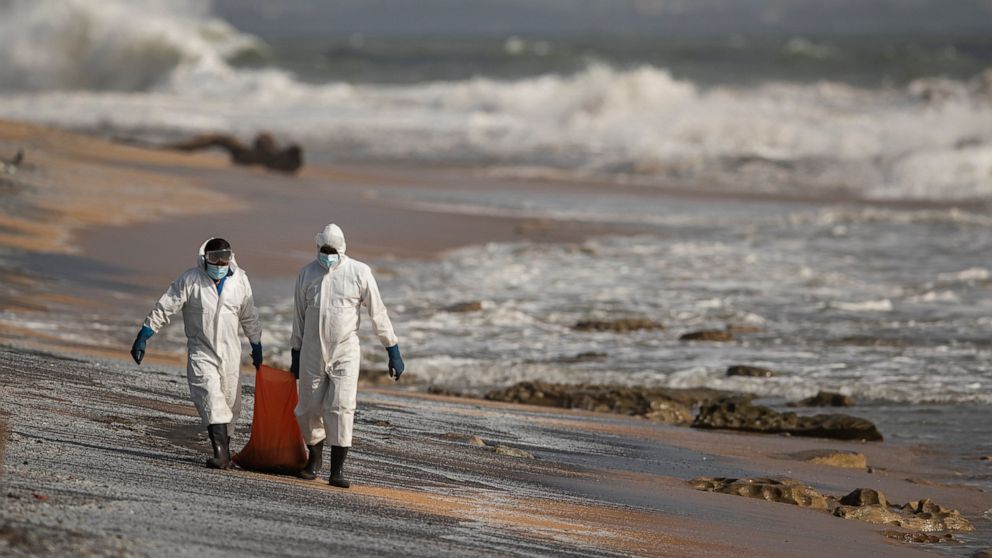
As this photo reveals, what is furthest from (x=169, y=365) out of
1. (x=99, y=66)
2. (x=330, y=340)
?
(x=99, y=66)

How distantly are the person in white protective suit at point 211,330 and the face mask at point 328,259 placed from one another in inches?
20.7

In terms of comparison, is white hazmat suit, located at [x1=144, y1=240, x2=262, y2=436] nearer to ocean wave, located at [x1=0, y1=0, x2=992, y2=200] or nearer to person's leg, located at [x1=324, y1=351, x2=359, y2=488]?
person's leg, located at [x1=324, y1=351, x2=359, y2=488]

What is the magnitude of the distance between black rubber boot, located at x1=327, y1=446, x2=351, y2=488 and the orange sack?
0.30 meters

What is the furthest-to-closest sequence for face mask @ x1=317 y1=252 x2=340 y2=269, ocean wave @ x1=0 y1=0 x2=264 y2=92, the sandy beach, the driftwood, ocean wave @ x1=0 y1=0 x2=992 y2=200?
ocean wave @ x1=0 y1=0 x2=264 y2=92 → ocean wave @ x1=0 y1=0 x2=992 y2=200 → the driftwood → face mask @ x1=317 y1=252 x2=340 y2=269 → the sandy beach

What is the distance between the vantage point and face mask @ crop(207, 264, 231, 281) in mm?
8617

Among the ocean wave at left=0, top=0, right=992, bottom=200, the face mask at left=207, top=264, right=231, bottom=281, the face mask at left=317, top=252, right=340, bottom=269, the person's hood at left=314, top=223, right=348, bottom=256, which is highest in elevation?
the ocean wave at left=0, top=0, right=992, bottom=200

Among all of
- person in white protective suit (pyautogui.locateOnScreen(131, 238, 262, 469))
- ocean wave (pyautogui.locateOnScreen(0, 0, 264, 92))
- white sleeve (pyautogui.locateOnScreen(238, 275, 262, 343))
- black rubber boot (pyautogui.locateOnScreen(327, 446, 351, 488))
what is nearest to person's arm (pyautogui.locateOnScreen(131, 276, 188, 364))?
person in white protective suit (pyautogui.locateOnScreen(131, 238, 262, 469))

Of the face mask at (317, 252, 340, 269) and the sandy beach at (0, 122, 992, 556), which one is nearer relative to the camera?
the sandy beach at (0, 122, 992, 556)

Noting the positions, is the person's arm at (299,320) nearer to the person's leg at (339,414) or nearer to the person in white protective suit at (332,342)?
the person in white protective suit at (332,342)

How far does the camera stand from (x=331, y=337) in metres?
Answer: 8.52

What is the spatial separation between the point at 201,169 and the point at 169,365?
17513 mm

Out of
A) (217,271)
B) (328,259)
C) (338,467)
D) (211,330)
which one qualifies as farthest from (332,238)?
(338,467)

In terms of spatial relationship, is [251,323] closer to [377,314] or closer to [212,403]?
[212,403]

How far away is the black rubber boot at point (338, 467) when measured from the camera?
8484mm
